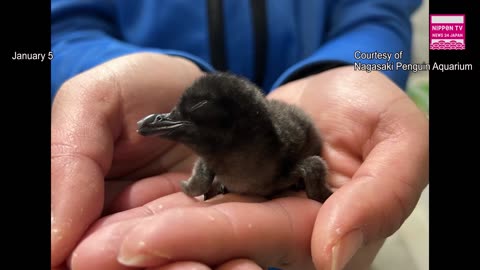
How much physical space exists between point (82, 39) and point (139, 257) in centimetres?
121

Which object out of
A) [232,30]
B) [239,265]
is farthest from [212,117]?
[232,30]

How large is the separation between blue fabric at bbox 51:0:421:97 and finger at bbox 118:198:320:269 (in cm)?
76

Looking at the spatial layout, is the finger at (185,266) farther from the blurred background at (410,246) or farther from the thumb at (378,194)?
the blurred background at (410,246)

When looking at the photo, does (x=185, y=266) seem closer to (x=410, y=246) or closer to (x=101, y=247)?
(x=101, y=247)

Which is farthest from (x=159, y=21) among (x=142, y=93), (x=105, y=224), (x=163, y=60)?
(x=105, y=224)

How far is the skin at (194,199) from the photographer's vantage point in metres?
0.74

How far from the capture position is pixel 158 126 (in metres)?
0.93

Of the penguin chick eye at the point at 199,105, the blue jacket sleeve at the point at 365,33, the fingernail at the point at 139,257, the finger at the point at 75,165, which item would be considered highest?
the blue jacket sleeve at the point at 365,33

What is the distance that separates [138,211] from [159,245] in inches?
10.9

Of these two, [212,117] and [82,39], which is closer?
[212,117]

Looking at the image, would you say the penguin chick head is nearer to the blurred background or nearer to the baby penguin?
the baby penguin

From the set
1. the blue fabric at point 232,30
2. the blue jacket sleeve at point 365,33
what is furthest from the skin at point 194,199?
the blue fabric at point 232,30

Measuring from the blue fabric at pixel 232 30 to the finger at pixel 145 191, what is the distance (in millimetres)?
475
